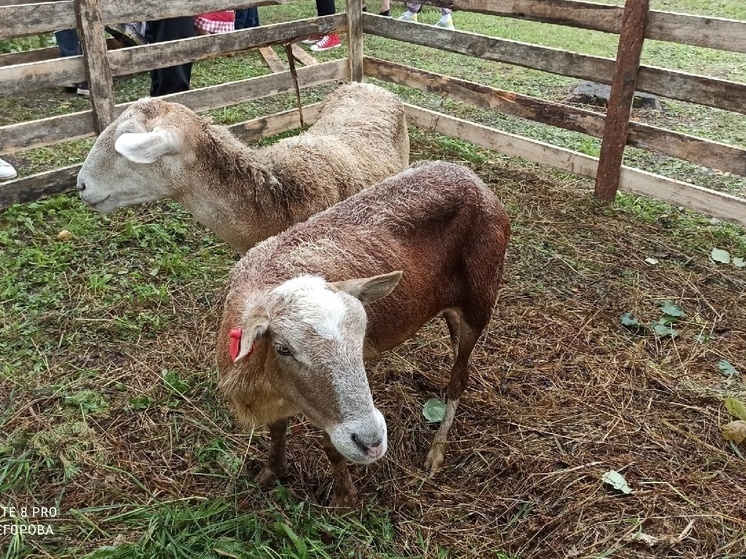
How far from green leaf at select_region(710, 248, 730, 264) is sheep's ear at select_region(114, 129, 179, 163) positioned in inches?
163

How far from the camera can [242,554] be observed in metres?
2.65

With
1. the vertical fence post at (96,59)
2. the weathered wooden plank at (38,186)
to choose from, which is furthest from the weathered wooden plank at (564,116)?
the vertical fence post at (96,59)

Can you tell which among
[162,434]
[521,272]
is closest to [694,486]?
[521,272]

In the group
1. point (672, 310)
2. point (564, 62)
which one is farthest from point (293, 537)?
point (564, 62)

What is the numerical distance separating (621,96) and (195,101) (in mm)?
3992

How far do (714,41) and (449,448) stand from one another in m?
3.92

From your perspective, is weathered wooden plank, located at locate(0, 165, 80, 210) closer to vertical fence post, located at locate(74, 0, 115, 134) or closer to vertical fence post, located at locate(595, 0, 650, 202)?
vertical fence post, located at locate(74, 0, 115, 134)

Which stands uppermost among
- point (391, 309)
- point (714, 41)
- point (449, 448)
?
point (714, 41)

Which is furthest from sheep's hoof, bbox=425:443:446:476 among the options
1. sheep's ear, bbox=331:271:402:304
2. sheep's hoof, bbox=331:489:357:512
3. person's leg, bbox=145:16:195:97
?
person's leg, bbox=145:16:195:97

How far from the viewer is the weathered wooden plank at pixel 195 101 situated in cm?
523

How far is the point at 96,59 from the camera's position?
534 centimetres

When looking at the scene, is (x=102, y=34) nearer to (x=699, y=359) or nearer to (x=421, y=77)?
(x=421, y=77)

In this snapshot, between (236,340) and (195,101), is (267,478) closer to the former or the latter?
(236,340)

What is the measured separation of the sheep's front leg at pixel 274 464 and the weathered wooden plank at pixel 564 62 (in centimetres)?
429
